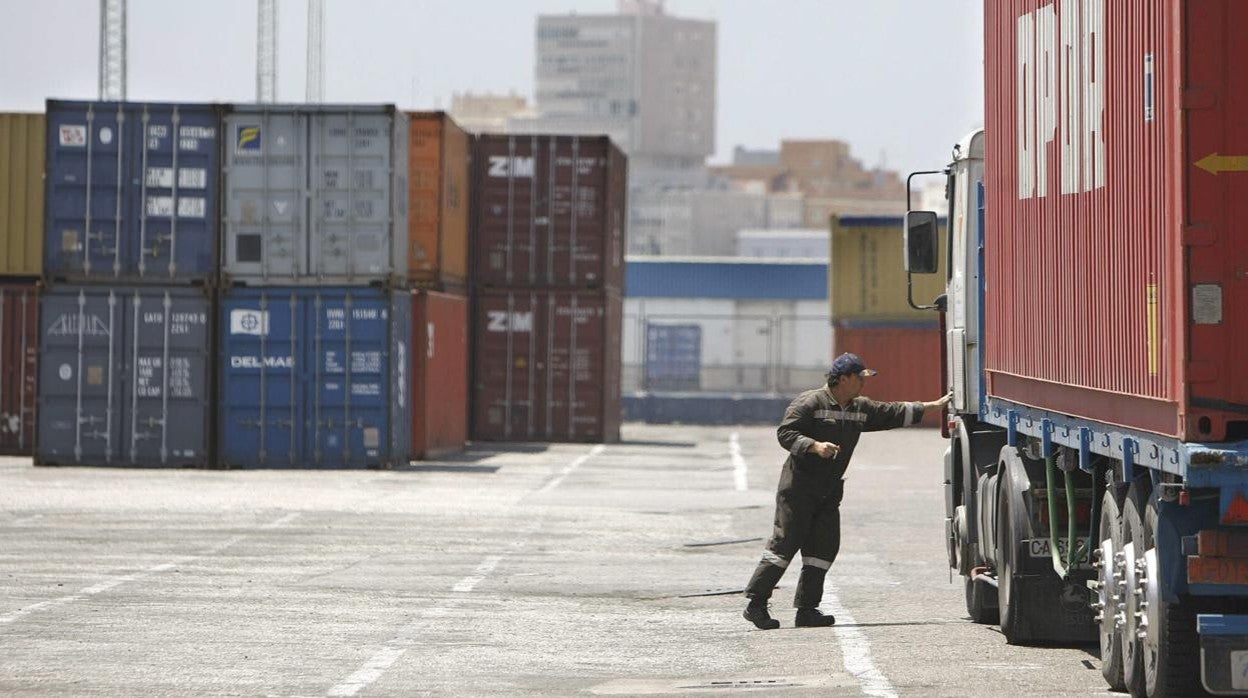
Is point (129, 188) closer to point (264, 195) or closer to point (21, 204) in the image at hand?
point (264, 195)

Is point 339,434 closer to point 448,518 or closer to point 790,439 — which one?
point 448,518

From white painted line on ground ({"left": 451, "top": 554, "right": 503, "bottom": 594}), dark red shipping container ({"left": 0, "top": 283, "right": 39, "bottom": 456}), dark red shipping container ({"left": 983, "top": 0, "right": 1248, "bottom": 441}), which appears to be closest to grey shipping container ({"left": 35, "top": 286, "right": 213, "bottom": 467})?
dark red shipping container ({"left": 0, "top": 283, "right": 39, "bottom": 456})

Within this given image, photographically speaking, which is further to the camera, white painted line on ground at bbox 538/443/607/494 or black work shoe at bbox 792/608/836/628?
white painted line on ground at bbox 538/443/607/494

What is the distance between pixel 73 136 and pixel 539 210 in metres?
12.6

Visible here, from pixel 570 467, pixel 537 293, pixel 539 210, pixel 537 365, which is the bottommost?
pixel 570 467

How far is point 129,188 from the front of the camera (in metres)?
29.9

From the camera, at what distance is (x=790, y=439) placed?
1342cm

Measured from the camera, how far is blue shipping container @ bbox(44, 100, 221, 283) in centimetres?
2978

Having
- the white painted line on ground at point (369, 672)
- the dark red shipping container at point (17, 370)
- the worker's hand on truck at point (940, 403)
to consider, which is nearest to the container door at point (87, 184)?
the dark red shipping container at point (17, 370)

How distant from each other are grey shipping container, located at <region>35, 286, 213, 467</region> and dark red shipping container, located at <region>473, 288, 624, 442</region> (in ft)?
35.9

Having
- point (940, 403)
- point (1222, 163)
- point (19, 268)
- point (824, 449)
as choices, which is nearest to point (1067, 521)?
point (824, 449)

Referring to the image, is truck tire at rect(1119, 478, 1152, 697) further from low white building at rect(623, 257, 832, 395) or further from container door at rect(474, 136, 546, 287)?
low white building at rect(623, 257, 832, 395)

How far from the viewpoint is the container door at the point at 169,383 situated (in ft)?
99.2

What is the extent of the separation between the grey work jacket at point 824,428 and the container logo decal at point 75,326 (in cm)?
1842
